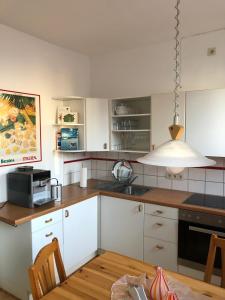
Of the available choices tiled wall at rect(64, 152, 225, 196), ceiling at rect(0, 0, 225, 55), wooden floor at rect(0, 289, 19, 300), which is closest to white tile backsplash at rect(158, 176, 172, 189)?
tiled wall at rect(64, 152, 225, 196)

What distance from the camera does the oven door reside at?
2.14 meters

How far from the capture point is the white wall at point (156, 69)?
248 cm

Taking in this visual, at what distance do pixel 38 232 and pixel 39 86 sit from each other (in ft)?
4.98

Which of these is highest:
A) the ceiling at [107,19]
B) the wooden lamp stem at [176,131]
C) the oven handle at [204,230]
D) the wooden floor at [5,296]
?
the ceiling at [107,19]

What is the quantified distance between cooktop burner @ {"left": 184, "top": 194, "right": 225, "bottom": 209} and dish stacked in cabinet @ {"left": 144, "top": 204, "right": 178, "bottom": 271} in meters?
0.22

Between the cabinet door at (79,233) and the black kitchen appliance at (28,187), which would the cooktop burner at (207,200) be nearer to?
the cabinet door at (79,233)

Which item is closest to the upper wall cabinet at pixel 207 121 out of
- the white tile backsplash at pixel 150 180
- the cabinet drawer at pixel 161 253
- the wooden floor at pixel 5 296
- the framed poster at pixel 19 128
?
the white tile backsplash at pixel 150 180

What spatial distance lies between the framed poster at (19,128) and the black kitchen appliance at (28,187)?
0.58ft

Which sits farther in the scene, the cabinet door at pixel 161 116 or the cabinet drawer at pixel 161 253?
the cabinet door at pixel 161 116

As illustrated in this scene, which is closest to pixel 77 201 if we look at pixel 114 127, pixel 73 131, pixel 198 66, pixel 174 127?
pixel 73 131

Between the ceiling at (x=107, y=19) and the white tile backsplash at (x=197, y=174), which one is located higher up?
the ceiling at (x=107, y=19)

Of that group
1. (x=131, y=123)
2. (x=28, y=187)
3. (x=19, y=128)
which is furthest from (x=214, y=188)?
(x=19, y=128)

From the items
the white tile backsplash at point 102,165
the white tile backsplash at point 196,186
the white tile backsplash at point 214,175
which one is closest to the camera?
the white tile backsplash at point 214,175

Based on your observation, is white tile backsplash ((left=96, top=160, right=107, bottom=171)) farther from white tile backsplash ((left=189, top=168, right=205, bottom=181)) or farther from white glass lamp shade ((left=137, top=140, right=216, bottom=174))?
white glass lamp shade ((left=137, top=140, right=216, bottom=174))
